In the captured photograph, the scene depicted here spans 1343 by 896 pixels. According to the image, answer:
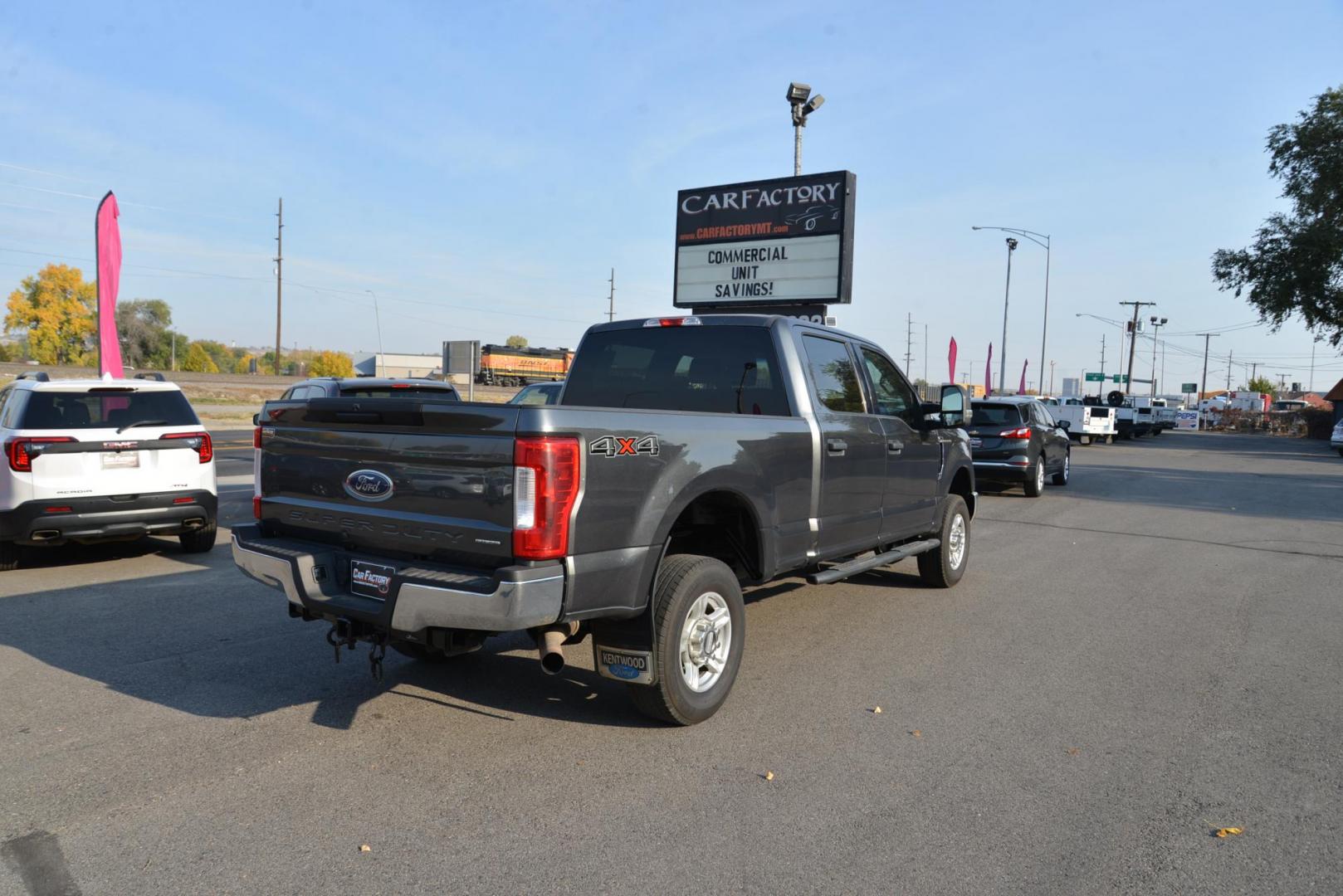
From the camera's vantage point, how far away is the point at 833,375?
6.16m

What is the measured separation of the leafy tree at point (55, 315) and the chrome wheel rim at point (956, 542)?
287 ft

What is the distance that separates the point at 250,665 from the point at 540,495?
2796 mm

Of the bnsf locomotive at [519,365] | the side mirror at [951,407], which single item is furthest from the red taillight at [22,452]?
the bnsf locomotive at [519,365]

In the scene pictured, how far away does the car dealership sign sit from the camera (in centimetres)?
1794

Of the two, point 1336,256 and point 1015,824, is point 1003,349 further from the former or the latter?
point 1015,824

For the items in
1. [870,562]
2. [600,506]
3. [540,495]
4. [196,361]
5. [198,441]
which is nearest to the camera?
[540,495]

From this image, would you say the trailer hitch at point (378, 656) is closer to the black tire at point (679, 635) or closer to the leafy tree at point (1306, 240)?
the black tire at point (679, 635)

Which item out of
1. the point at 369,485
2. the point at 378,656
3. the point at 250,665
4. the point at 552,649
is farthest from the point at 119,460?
the point at 552,649

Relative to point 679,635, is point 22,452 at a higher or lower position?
higher

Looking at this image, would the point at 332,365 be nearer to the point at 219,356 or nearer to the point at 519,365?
the point at 219,356

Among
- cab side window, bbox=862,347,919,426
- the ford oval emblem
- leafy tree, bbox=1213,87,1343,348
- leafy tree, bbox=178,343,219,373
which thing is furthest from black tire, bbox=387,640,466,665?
leafy tree, bbox=178,343,219,373

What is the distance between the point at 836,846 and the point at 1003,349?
46.0 metres

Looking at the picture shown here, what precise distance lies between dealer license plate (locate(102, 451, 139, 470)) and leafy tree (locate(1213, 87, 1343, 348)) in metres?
41.6

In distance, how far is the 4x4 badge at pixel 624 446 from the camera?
389 centimetres
